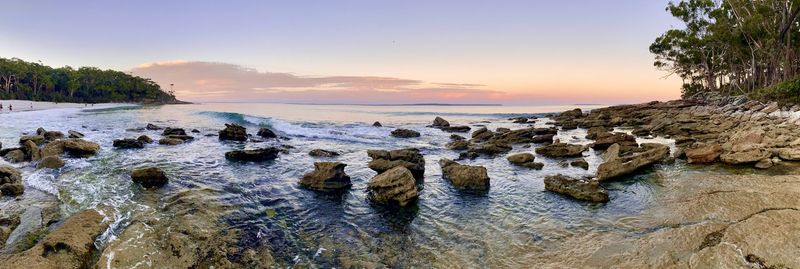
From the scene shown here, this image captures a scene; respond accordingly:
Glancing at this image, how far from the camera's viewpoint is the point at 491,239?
8.30 metres

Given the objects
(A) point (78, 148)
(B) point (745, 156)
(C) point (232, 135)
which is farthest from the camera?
(C) point (232, 135)

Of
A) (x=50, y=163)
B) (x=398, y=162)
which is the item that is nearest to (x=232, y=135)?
(x=50, y=163)

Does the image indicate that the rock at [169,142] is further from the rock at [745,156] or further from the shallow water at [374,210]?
the rock at [745,156]

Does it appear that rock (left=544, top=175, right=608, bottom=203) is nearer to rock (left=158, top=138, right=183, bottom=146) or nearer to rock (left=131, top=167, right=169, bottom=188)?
rock (left=131, top=167, right=169, bottom=188)

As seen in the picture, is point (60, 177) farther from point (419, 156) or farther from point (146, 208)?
point (419, 156)

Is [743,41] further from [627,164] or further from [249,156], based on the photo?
[249,156]

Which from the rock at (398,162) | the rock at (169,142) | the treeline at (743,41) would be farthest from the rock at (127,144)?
the treeline at (743,41)

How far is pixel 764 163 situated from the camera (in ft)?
41.7

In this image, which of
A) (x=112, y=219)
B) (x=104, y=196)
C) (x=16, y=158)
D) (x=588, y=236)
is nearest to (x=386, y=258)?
(x=588, y=236)

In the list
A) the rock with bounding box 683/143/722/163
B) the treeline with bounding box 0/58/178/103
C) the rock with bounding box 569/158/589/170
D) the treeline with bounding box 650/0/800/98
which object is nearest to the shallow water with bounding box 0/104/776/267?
the rock with bounding box 569/158/589/170

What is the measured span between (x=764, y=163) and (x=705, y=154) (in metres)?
1.85

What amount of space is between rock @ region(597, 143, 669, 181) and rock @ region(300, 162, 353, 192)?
355 inches

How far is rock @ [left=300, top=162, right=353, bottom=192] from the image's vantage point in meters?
12.6

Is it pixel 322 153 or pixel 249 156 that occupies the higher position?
pixel 249 156
